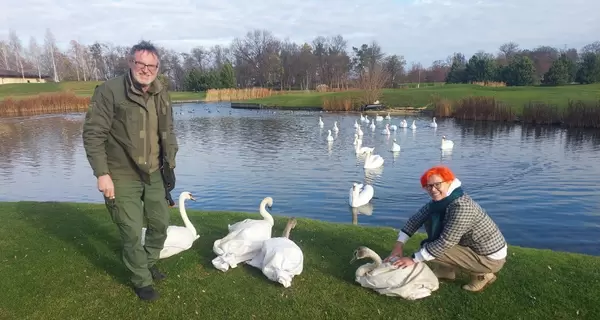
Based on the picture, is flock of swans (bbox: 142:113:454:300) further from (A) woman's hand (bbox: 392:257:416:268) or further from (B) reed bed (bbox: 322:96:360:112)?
(B) reed bed (bbox: 322:96:360:112)

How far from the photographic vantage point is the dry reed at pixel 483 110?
36.5 metres

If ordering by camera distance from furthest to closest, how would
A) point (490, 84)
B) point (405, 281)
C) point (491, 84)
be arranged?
point (490, 84) → point (491, 84) → point (405, 281)

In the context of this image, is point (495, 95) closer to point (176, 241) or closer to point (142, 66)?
point (176, 241)

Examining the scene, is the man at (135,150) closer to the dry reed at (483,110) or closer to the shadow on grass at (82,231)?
the shadow on grass at (82,231)

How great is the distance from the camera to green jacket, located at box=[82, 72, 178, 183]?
15.9ft

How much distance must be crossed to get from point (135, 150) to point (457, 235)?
401 cm

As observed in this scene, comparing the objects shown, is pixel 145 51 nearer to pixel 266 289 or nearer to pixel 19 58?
pixel 266 289

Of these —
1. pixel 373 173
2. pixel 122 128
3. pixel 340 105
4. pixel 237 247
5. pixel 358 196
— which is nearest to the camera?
pixel 122 128

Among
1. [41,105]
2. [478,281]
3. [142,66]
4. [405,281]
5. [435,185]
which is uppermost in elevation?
[142,66]

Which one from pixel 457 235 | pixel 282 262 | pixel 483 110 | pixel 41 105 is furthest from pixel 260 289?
pixel 41 105

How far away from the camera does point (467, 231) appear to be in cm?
526

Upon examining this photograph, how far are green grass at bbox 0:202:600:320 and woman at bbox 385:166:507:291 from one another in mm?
390

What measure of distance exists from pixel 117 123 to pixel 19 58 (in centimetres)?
15822

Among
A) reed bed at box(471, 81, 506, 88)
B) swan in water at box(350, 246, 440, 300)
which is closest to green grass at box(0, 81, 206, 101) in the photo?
reed bed at box(471, 81, 506, 88)
